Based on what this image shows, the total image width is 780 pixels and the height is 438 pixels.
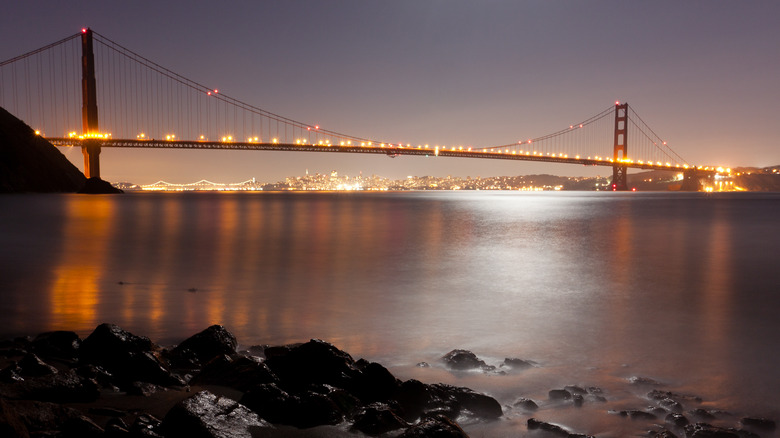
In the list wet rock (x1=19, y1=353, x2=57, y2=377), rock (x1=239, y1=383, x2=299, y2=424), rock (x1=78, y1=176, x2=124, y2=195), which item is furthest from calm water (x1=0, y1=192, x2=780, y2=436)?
rock (x1=78, y1=176, x2=124, y2=195)

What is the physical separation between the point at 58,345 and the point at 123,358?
3.07 ft

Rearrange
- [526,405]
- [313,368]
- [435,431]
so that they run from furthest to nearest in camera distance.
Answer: [313,368], [526,405], [435,431]

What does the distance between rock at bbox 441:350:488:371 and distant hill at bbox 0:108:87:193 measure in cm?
5403

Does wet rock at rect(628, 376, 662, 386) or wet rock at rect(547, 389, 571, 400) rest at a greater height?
wet rock at rect(547, 389, 571, 400)

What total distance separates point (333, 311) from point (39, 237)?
41.6 feet

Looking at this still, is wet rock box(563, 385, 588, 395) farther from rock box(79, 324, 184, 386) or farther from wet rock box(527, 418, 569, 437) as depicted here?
rock box(79, 324, 184, 386)

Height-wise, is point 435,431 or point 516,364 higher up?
point 435,431

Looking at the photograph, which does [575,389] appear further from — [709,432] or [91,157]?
[91,157]

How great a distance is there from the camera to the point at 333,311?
245 inches

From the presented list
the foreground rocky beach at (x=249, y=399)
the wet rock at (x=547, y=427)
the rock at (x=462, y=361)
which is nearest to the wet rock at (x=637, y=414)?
the foreground rocky beach at (x=249, y=399)

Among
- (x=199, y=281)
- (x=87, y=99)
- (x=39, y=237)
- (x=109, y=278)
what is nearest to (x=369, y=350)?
(x=199, y=281)

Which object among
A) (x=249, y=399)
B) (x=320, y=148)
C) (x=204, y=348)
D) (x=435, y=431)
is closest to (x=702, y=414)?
(x=435, y=431)

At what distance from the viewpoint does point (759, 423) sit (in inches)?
123

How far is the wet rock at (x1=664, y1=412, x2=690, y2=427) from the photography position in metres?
3.15
